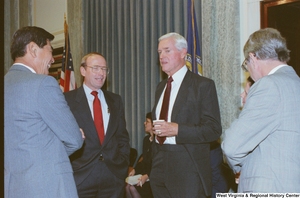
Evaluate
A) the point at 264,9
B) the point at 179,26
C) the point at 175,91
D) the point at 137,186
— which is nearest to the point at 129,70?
the point at 179,26

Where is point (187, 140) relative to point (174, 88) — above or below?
below

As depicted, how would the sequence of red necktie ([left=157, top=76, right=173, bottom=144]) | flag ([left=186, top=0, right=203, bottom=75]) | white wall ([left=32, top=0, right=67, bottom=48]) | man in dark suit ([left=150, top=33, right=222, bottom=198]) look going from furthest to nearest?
white wall ([left=32, top=0, right=67, bottom=48]) → flag ([left=186, top=0, right=203, bottom=75]) → red necktie ([left=157, top=76, right=173, bottom=144]) → man in dark suit ([left=150, top=33, right=222, bottom=198])

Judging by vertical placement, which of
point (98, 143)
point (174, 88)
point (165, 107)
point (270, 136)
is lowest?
point (98, 143)

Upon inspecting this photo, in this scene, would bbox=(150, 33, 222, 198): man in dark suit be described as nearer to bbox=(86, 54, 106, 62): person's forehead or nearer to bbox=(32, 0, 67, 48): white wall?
bbox=(86, 54, 106, 62): person's forehead

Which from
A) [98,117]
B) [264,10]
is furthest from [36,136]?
[264,10]

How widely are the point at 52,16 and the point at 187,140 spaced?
17.1 ft

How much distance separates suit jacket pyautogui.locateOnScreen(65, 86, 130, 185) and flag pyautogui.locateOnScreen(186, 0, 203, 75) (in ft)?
3.50

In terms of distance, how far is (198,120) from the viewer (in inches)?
114

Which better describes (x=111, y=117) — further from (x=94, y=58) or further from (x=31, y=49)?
(x=31, y=49)

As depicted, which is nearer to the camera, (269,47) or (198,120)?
(269,47)

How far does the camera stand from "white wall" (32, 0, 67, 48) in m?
6.82

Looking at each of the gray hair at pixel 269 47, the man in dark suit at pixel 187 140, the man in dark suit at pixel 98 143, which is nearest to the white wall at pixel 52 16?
the man in dark suit at pixel 98 143

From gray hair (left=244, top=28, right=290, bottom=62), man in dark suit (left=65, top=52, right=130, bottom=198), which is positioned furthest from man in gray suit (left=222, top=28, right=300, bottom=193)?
man in dark suit (left=65, top=52, right=130, bottom=198)

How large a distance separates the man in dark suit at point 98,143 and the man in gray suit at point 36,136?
93 centimetres
